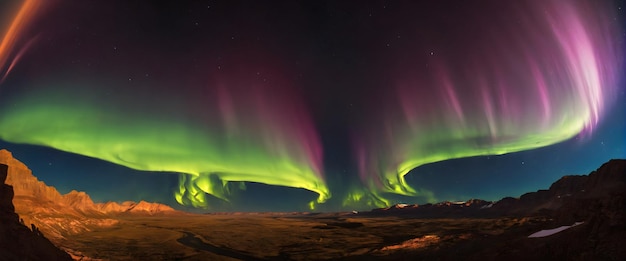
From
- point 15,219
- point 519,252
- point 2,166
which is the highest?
point 2,166

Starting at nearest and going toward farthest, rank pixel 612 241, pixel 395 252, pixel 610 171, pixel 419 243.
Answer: pixel 612 241
pixel 395 252
pixel 419 243
pixel 610 171

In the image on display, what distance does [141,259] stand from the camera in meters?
71.3

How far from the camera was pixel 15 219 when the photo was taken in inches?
1448

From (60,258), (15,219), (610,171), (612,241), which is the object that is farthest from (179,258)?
(610,171)

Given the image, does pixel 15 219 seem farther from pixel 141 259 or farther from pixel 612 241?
pixel 612 241

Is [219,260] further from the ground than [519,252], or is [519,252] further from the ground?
[519,252]

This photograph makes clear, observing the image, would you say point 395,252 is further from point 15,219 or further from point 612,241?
point 15,219

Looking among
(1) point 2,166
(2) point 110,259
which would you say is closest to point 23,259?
(1) point 2,166

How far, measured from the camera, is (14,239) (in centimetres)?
3528

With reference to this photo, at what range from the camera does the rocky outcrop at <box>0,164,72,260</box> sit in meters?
33.8

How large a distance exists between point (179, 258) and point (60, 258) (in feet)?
116

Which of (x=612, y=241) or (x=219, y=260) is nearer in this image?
(x=612, y=241)

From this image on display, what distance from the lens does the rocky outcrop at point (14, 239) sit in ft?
111

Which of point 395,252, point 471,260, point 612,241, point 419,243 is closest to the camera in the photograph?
point 612,241
